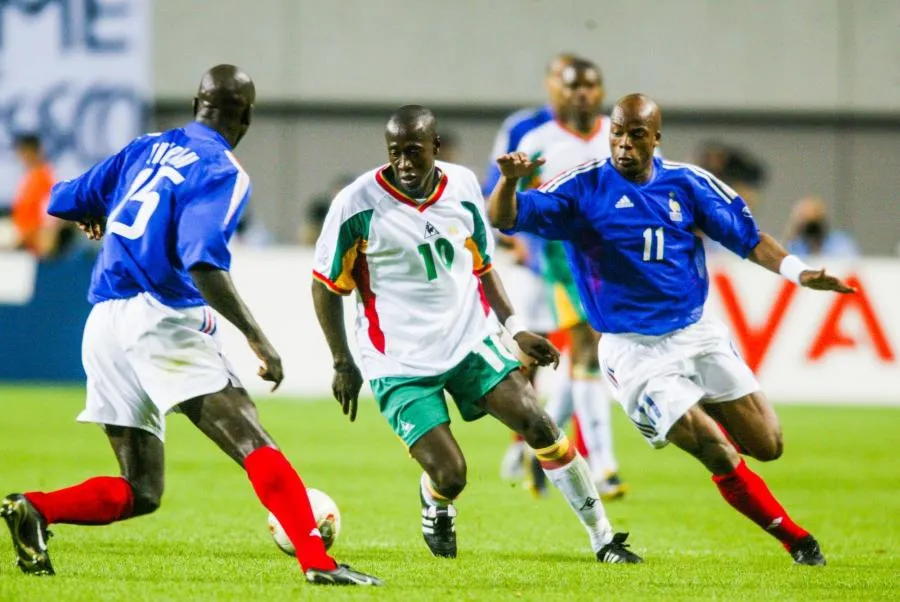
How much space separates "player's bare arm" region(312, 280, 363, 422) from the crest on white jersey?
54.3 inches

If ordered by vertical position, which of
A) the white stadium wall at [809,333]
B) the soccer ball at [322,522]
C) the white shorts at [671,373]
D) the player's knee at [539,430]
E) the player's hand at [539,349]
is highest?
the player's hand at [539,349]

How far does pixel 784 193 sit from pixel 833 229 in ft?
3.32

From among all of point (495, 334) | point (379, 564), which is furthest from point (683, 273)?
point (379, 564)

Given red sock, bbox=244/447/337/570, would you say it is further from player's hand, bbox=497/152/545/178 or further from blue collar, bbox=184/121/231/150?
player's hand, bbox=497/152/545/178

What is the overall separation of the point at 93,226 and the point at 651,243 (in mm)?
2511

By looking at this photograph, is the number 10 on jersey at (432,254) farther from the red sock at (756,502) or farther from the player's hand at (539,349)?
the red sock at (756,502)

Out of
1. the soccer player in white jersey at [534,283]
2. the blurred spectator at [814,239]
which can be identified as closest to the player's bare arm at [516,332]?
the soccer player in white jersey at [534,283]

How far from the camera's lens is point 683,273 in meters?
7.22

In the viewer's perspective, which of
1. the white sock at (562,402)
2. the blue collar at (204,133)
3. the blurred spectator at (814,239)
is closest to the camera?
the blue collar at (204,133)

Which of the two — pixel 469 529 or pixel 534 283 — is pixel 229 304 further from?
pixel 534 283

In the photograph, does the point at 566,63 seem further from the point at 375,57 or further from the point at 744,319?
the point at 375,57

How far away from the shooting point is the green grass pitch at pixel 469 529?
20.0 ft

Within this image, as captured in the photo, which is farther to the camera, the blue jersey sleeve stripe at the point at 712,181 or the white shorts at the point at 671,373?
the blue jersey sleeve stripe at the point at 712,181

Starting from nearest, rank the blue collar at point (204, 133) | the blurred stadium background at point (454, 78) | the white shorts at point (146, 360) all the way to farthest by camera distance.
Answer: the white shorts at point (146, 360) < the blue collar at point (204, 133) < the blurred stadium background at point (454, 78)
